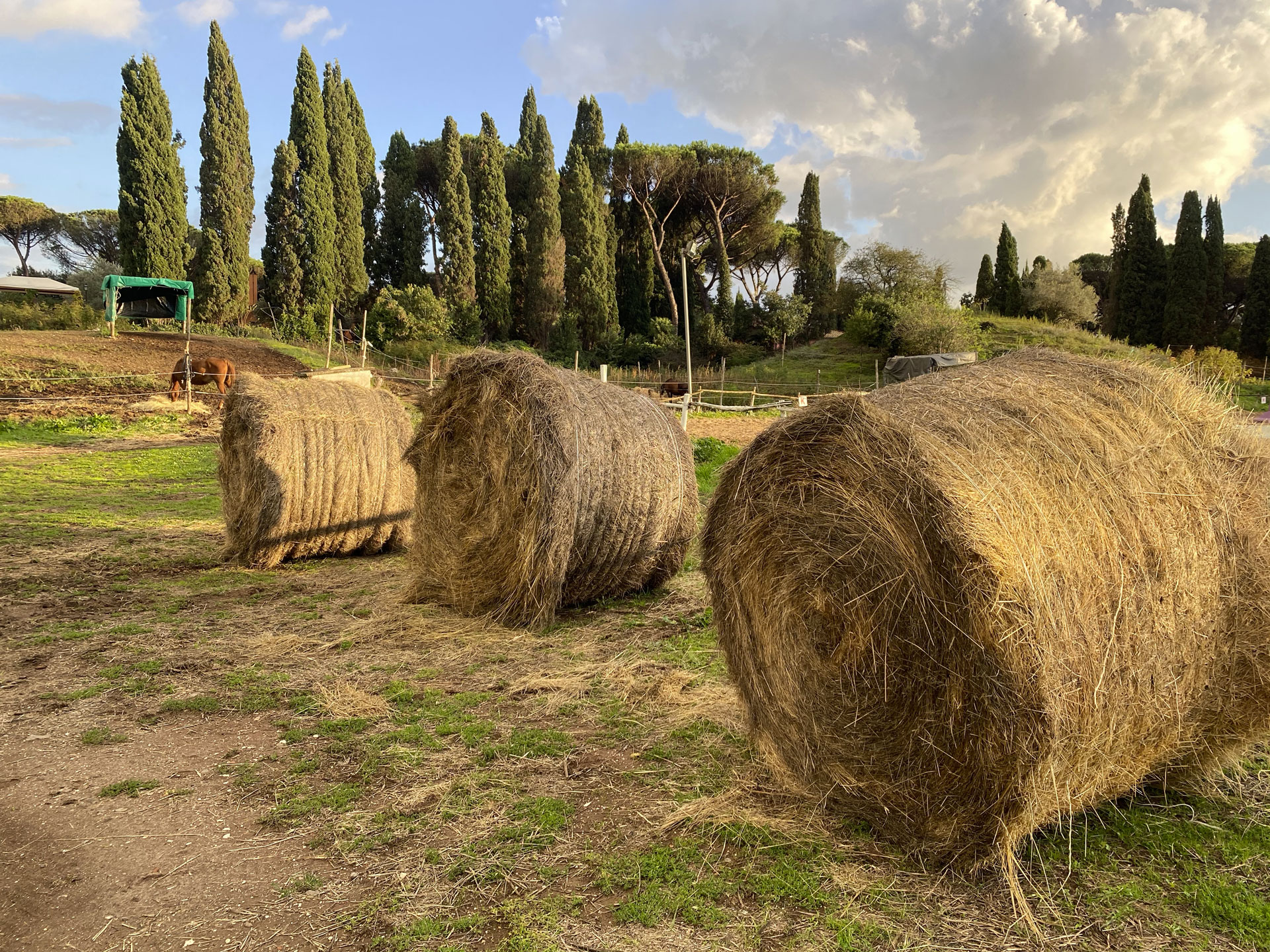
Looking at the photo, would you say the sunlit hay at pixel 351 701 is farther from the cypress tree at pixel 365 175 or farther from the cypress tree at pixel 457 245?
the cypress tree at pixel 365 175

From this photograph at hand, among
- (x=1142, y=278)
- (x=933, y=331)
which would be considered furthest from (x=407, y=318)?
(x=1142, y=278)

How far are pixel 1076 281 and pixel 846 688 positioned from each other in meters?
46.6

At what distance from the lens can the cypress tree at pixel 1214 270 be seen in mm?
37281

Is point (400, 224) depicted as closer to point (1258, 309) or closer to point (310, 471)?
point (310, 471)

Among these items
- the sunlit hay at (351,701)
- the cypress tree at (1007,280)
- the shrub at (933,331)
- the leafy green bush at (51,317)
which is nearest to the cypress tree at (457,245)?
the leafy green bush at (51,317)

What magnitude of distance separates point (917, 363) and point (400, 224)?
85.7 ft

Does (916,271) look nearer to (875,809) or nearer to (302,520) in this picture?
(302,520)

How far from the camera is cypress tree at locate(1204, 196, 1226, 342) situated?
3728 centimetres

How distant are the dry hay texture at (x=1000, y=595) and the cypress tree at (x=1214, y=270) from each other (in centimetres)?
4150

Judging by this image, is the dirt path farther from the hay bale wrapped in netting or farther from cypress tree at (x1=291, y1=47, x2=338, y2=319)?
cypress tree at (x1=291, y1=47, x2=338, y2=319)

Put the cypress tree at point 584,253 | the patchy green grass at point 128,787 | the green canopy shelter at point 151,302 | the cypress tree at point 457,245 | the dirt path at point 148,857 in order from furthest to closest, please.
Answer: the cypress tree at point 584,253
the cypress tree at point 457,245
the green canopy shelter at point 151,302
the patchy green grass at point 128,787
the dirt path at point 148,857

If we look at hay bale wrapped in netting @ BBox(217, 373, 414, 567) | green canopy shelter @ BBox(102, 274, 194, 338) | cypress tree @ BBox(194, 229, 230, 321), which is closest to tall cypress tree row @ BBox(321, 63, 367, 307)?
cypress tree @ BBox(194, 229, 230, 321)

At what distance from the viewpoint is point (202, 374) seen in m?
19.5

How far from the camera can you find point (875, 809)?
342 cm
